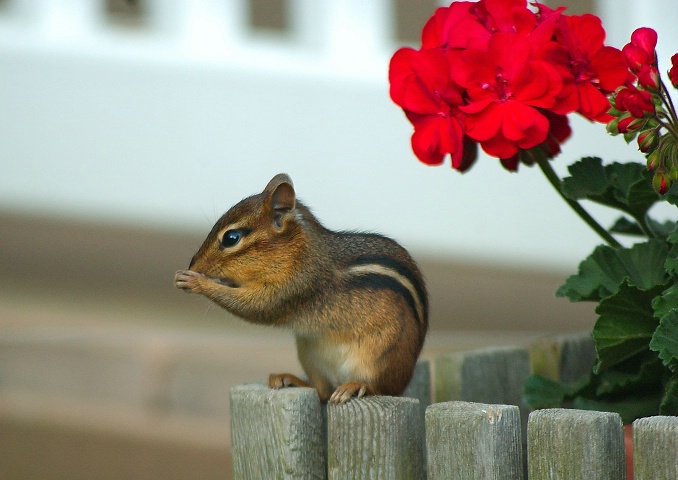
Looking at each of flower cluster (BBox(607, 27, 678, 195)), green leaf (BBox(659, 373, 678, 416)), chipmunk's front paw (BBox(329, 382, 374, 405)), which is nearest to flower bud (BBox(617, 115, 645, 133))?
flower cluster (BBox(607, 27, 678, 195))

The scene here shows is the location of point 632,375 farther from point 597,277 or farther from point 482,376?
point 482,376

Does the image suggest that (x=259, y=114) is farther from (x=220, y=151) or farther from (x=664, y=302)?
(x=664, y=302)

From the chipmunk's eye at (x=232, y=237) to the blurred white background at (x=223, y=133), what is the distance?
2.97m

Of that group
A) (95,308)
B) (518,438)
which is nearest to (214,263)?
(518,438)

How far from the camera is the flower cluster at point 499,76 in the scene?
1854mm

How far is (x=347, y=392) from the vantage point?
185 centimetres

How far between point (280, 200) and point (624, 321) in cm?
69

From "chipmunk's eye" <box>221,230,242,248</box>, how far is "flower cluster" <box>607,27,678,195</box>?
0.74 m

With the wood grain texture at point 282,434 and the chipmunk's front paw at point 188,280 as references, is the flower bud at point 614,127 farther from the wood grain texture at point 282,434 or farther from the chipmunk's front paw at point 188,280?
the chipmunk's front paw at point 188,280

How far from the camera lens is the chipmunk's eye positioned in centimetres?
210

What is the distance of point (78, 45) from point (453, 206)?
6.28 ft

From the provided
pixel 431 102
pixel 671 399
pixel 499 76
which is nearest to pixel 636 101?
pixel 499 76

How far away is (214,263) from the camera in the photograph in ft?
6.92

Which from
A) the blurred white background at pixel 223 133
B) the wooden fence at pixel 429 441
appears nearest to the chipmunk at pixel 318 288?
the wooden fence at pixel 429 441
